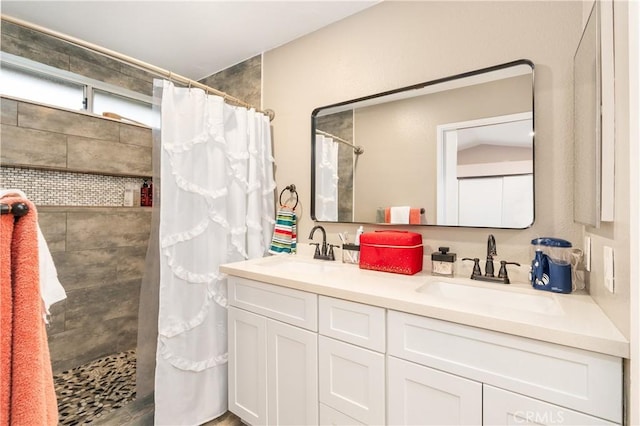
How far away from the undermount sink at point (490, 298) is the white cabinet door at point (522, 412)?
26cm

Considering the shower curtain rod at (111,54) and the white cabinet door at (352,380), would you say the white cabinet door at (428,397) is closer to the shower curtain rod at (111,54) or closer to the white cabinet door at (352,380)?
the white cabinet door at (352,380)

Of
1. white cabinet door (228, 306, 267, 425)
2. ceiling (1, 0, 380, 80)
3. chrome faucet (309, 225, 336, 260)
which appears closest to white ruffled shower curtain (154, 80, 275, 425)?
white cabinet door (228, 306, 267, 425)

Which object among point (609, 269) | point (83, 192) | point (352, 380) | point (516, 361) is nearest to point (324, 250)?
point (352, 380)

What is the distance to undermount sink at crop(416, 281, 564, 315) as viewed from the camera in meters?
1.05

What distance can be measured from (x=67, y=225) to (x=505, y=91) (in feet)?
9.70

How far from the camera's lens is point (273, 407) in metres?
1.46

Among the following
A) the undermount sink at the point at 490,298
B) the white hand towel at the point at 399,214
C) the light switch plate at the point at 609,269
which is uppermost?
the white hand towel at the point at 399,214

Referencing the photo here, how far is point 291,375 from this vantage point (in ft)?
4.58

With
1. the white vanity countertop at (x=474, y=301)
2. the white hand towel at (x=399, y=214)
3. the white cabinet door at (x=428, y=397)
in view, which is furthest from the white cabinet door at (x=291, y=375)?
the white hand towel at (x=399, y=214)

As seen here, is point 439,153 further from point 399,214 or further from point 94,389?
point 94,389

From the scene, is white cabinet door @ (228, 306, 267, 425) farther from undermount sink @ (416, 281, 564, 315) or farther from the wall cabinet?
undermount sink @ (416, 281, 564, 315)

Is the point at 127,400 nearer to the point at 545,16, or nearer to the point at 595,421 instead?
the point at 595,421

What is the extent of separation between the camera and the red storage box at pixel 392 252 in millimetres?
1483

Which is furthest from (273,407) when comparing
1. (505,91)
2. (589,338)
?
(505,91)
